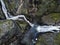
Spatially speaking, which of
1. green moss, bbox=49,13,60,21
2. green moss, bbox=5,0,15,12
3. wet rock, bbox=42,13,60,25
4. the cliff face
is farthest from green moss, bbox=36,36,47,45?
green moss, bbox=5,0,15,12

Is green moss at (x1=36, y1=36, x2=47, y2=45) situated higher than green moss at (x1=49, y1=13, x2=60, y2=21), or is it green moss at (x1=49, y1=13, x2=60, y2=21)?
green moss at (x1=49, y1=13, x2=60, y2=21)

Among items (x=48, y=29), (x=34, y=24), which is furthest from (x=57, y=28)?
(x=34, y=24)

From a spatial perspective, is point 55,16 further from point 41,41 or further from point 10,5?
point 10,5

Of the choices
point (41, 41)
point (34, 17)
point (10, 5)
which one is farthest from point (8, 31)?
point (10, 5)

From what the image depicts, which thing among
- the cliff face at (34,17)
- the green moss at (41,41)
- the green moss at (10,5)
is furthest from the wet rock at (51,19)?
the green moss at (10,5)

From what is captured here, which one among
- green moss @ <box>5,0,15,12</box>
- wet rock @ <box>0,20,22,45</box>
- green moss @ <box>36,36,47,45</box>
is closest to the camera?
wet rock @ <box>0,20,22,45</box>

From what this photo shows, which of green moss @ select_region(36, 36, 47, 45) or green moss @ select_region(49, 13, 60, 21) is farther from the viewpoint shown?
green moss @ select_region(49, 13, 60, 21)

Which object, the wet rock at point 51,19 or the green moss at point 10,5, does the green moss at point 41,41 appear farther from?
the green moss at point 10,5

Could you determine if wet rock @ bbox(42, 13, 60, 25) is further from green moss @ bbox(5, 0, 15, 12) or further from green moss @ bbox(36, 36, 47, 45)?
green moss @ bbox(5, 0, 15, 12)
